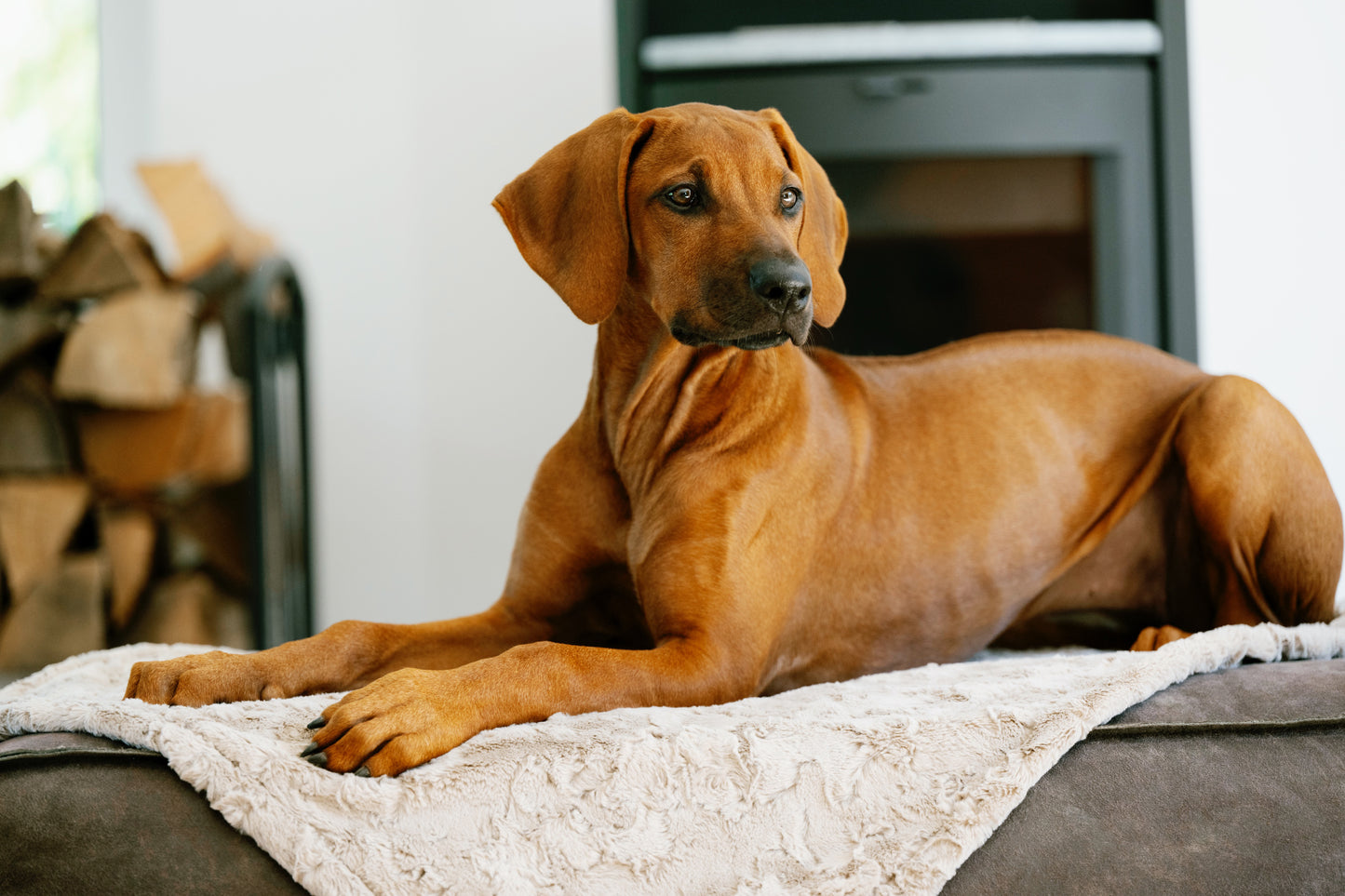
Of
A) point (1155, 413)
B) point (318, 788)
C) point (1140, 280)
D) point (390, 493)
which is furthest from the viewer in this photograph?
point (390, 493)

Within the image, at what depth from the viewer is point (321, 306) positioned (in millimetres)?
3508

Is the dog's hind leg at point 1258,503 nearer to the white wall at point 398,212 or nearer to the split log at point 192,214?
the white wall at point 398,212

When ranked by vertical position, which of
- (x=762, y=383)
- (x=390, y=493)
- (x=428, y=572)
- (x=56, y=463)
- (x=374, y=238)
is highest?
(x=374, y=238)

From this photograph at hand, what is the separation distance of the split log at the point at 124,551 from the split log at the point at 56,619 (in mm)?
61

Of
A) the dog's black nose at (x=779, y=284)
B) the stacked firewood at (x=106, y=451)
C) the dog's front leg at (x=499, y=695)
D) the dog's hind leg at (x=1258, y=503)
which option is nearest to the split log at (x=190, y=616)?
the stacked firewood at (x=106, y=451)

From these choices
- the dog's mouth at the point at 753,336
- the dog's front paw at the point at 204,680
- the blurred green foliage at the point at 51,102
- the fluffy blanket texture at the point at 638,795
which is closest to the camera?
the fluffy blanket texture at the point at 638,795

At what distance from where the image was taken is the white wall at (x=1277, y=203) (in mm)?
3023

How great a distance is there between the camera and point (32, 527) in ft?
9.30

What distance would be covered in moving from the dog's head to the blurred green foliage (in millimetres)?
2389

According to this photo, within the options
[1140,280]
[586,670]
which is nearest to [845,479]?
[586,670]

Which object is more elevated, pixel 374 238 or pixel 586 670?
pixel 374 238

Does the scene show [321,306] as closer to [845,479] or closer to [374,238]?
[374,238]

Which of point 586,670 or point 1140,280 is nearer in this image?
point 586,670

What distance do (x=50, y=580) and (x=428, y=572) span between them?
107 cm
